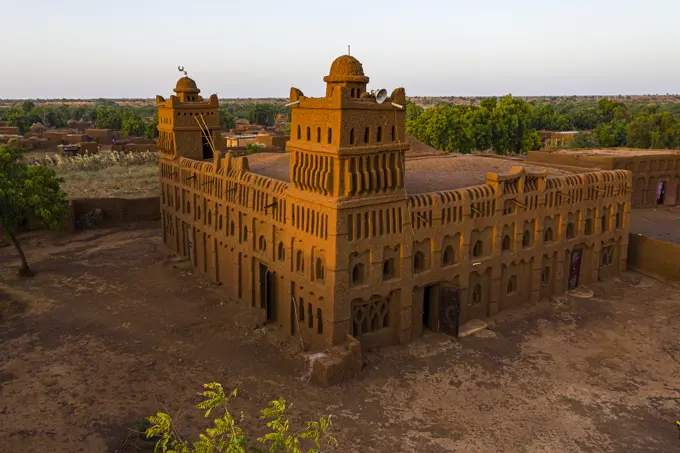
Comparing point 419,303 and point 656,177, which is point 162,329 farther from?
point 656,177

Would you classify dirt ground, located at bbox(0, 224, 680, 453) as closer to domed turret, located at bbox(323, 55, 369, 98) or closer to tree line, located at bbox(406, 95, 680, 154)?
domed turret, located at bbox(323, 55, 369, 98)

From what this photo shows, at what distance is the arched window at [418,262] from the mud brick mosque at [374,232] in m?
0.06

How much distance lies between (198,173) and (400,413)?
16.7 meters

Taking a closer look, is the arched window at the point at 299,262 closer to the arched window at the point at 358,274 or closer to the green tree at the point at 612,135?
the arched window at the point at 358,274

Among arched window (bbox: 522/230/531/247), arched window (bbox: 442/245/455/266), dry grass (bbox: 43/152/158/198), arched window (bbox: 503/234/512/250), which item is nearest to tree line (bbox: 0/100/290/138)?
dry grass (bbox: 43/152/158/198)

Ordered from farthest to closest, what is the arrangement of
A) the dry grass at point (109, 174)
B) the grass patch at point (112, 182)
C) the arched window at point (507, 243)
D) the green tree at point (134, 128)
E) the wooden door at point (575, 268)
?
1. the green tree at point (134, 128)
2. the dry grass at point (109, 174)
3. the grass patch at point (112, 182)
4. the wooden door at point (575, 268)
5. the arched window at point (507, 243)

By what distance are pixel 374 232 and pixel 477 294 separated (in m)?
6.57

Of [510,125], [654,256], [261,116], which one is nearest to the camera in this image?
[654,256]

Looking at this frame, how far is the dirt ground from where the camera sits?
1582cm

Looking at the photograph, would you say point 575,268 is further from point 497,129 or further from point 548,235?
point 497,129

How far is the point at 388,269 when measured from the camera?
20.7 metres

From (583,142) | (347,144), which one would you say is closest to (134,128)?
(583,142)

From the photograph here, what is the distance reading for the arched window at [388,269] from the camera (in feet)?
67.2

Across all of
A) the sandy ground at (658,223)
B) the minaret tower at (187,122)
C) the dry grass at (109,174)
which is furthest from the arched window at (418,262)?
the dry grass at (109,174)
